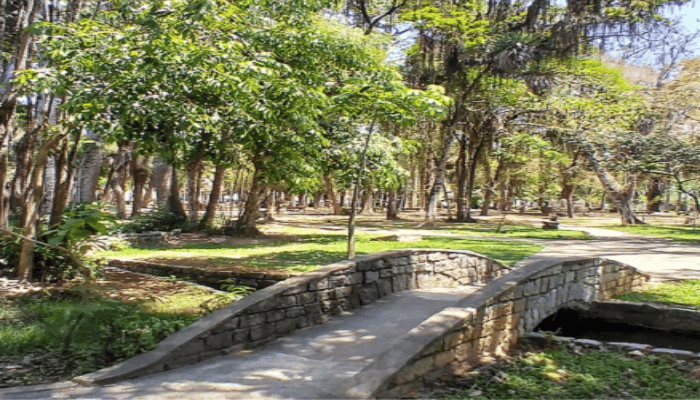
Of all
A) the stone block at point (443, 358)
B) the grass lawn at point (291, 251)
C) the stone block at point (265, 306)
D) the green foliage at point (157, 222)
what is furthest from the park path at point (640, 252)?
the green foliage at point (157, 222)

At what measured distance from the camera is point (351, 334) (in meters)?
6.89

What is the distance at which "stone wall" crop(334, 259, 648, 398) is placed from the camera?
4652 mm

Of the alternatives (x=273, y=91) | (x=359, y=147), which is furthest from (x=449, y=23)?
(x=273, y=91)

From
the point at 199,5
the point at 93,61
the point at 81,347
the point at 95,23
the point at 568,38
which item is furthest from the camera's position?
the point at 568,38

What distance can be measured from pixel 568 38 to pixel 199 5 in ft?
52.8

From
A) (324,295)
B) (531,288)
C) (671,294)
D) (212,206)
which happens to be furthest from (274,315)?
(212,206)

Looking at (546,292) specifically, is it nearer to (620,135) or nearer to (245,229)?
(245,229)

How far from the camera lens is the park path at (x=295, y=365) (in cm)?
475

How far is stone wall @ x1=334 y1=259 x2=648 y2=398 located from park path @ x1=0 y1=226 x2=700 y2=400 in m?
0.48

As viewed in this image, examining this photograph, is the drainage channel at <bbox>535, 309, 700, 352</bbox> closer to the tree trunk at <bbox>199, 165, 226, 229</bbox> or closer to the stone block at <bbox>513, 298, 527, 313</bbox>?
the stone block at <bbox>513, 298, 527, 313</bbox>

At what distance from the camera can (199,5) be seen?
26.4ft

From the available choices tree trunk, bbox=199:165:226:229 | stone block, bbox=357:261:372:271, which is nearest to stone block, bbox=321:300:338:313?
stone block, bbox=357:261:372:271

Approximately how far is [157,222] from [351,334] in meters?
13.8

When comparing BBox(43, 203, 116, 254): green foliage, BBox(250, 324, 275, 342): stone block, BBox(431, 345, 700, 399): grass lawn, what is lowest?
BBox(431, 345, 700, 399): grass lawn
